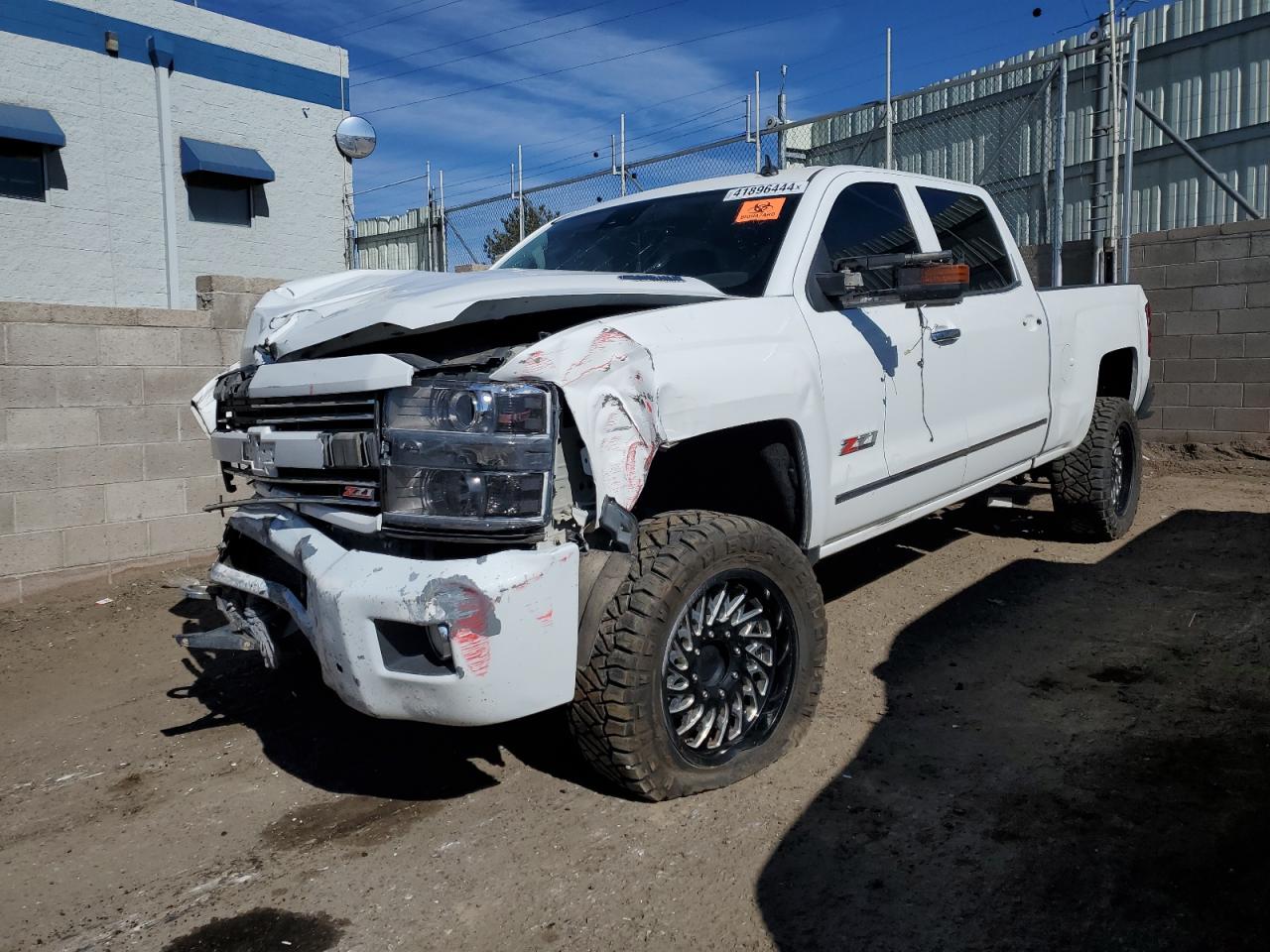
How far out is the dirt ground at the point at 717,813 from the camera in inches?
105

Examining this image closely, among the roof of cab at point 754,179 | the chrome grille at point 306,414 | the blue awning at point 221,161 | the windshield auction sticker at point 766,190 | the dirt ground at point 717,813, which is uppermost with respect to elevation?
the blue awning at point 221,161

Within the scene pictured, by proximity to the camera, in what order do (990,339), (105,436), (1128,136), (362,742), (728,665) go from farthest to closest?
(1128,136), (105,436), (990,339), (362,742), (728,665)

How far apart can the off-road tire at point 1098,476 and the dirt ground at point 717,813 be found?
1124mm

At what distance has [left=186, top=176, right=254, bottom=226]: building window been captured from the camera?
→ 14.2 m

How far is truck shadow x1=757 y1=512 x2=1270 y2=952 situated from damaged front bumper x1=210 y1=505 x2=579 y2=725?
85 cm

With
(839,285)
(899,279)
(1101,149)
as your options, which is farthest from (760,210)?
(1101,149)

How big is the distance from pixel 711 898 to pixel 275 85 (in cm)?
1504

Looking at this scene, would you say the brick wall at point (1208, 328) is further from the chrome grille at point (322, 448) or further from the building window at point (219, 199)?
the building window at point (219, 199)

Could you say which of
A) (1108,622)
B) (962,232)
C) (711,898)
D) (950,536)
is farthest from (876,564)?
(711,898)

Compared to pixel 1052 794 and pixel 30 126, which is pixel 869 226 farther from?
pixel 30 126

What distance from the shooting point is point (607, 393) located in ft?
9.66

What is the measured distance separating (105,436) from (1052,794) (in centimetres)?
546

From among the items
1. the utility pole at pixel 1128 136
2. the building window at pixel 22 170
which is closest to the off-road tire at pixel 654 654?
the utility pole at pixel 1128 136

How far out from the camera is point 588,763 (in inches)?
125
